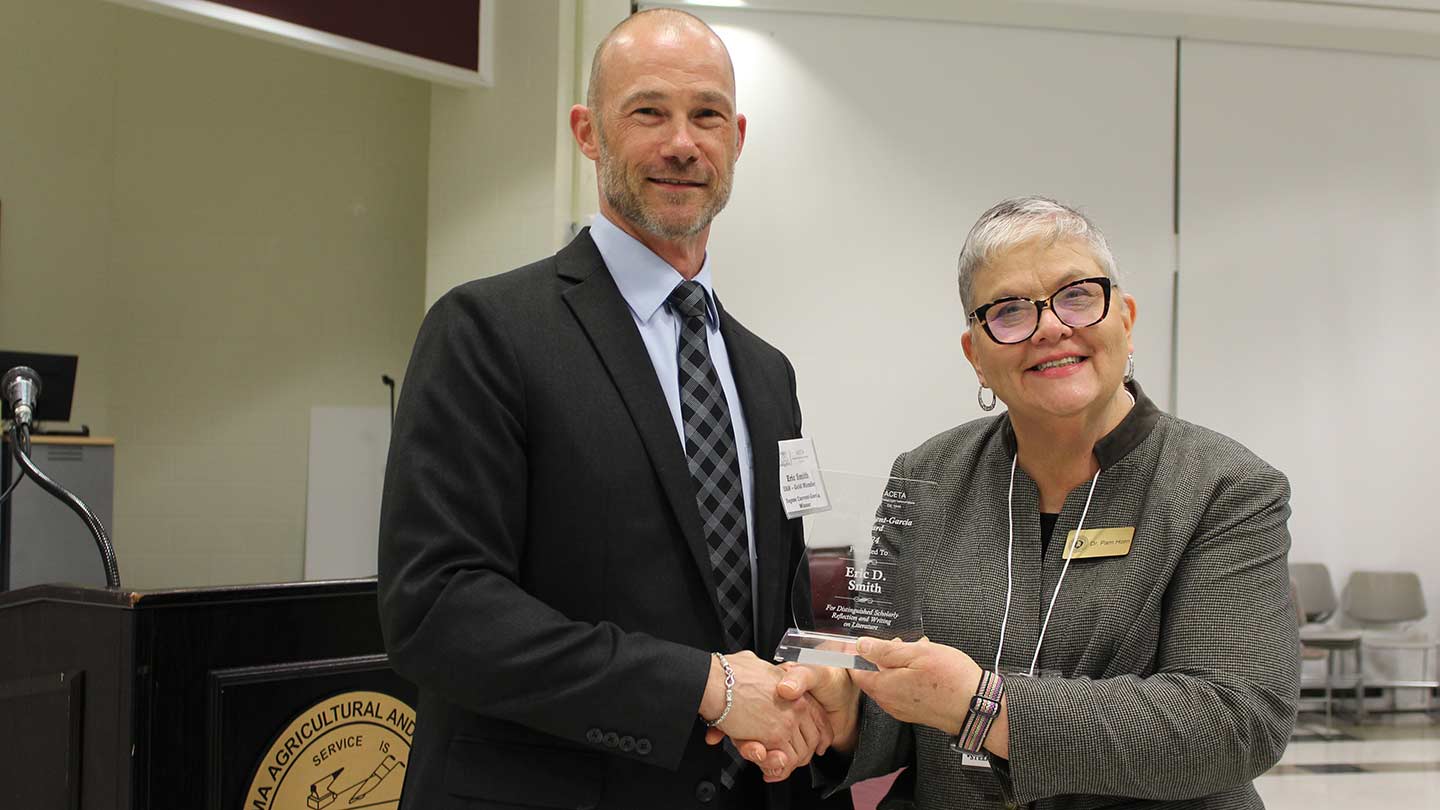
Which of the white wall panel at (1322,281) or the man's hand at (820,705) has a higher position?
the white wall panel at (1322,281)

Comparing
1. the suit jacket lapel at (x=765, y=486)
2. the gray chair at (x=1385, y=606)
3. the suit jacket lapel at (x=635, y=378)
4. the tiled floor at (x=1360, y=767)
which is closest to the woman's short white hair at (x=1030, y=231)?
the suit jacket lapel at (x=765, y=486)

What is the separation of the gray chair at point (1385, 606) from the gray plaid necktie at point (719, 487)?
6.54m

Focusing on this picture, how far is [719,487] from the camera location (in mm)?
1613

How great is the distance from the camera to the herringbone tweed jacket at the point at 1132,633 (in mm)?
1433

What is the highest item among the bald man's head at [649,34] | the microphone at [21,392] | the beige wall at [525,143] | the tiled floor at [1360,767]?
the beige wall at [525,143]

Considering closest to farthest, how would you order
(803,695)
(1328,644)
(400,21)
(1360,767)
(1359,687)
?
(803,695) → (400,21) → (1360,767) → (1328,644) → (1359,687)

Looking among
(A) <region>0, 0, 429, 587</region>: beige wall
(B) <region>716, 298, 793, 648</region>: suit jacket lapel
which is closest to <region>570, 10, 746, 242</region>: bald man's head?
(B) <region>716, 298, 793, 648</region>: suit jacket lapel

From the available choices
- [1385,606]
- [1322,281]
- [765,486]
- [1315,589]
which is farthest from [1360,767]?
[765,486]

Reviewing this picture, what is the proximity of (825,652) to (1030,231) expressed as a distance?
2.15 feet

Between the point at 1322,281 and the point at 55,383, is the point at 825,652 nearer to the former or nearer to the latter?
the point at 55,383

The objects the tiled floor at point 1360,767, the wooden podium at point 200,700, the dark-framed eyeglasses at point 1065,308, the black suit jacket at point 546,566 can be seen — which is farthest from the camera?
the tiled floor at point 1360,767

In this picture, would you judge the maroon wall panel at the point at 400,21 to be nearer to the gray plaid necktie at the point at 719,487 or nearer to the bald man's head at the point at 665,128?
the bald man's head at the point at 665,128

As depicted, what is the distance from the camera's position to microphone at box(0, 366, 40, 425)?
107 inches

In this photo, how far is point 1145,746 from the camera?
1.42m
